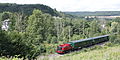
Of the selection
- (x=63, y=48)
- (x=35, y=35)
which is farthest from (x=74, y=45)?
(x=35, y=35)

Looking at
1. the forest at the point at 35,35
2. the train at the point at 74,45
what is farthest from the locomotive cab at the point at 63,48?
the forest at the point at 35,35

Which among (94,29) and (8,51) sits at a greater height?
(8,51)

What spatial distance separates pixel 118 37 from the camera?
129 feet

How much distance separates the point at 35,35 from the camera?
43781mm

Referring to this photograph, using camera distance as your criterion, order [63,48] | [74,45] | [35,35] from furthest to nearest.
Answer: [35,35]
[74,45]
[63,48]

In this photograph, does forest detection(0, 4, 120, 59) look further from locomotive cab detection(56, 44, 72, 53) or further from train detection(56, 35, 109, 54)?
train detection(56, 35, 109, 54)

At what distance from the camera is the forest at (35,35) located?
17328mm

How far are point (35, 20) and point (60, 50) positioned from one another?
19.9 m

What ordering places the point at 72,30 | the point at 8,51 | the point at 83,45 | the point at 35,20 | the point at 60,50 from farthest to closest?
1. the point at 72,30
2. the point at 35,20
3. the point at 83,45
4. the point at 60,50
5. the point at 8,51

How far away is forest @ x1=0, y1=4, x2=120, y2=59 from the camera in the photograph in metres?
17.3

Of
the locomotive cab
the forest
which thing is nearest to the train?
the locomotive cab

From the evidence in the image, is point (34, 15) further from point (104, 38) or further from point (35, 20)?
point (104, 38)

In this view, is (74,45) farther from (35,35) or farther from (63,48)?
(35,35)

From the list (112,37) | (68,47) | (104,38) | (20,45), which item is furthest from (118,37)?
(20,45)
